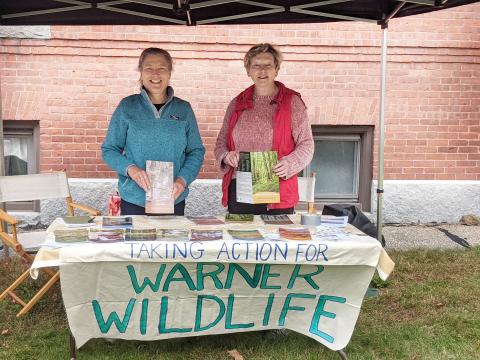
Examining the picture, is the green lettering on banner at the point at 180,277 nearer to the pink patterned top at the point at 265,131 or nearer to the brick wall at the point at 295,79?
the pink patterned top at the point at 265,131

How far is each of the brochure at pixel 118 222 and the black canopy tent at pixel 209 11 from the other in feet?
5.41

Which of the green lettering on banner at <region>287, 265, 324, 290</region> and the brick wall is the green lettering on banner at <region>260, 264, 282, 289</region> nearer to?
the green lettering on banner at <region>287, 265, 324, 290</region>

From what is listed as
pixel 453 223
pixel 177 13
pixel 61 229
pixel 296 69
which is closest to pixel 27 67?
pixel 177 13

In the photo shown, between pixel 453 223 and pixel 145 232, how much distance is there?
477 cm

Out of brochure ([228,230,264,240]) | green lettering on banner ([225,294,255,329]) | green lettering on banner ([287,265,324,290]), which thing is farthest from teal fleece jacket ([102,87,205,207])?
green lettering on banner ([287,265,324,290])

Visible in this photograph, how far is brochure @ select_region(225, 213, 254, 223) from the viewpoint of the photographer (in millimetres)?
3213

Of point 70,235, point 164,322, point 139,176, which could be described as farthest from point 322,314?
point 70,235

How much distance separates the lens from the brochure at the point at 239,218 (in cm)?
321

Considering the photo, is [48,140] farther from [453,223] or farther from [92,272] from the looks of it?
[453,223]

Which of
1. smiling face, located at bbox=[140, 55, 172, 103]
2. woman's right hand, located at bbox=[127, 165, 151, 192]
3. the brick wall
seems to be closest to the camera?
woman's right hand, located at bbox=[127, 165, 151, 192]

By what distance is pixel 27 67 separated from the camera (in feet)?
19.2

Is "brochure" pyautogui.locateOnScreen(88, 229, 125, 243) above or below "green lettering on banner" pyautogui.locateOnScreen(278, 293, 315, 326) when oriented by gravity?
above

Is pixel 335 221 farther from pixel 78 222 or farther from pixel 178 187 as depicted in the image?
pixel 78 222

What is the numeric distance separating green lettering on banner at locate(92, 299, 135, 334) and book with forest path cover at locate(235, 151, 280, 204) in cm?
96
